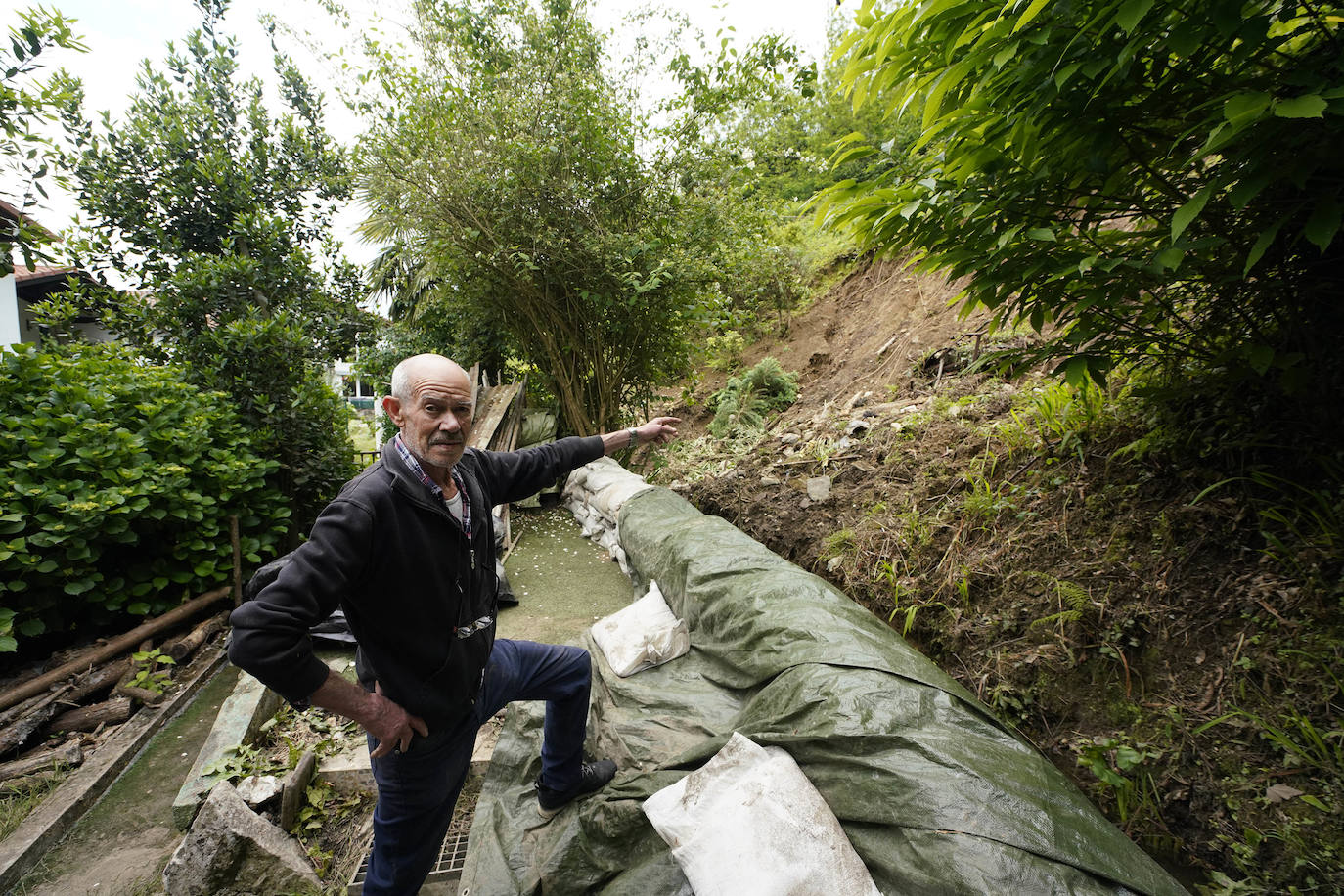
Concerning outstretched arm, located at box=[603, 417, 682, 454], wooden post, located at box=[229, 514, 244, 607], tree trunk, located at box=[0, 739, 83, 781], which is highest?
outstretched arm, located at box=[603, 417, 682, 454]

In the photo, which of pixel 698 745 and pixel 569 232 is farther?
pixel 569 232

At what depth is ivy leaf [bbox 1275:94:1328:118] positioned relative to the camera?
93cm

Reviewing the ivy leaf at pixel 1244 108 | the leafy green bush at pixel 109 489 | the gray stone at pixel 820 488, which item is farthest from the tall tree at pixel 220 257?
the ivy leaf at pixel 1244 108

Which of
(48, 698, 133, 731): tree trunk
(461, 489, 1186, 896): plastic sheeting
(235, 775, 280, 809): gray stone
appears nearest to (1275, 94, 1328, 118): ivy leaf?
(461, 489, 1186, 896): plastic sheeting

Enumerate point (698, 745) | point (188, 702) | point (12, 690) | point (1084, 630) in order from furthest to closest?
point (188, 702) < point (12, 690) < point (1084, 630) < point (698, 745)

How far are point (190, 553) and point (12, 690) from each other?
106 centimetres

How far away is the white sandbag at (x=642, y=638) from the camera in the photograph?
2.66 metres

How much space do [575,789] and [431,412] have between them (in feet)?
4.96

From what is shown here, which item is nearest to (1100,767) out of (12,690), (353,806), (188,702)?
(353,806)

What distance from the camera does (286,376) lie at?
4.71 m

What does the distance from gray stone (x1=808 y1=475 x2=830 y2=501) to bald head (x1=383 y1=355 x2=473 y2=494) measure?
2.80 metres

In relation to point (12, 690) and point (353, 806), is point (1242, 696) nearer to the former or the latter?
point (353, 806)

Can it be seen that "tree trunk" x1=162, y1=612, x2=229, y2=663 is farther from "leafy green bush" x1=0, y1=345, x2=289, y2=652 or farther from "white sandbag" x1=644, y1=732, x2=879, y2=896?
"white sandbag" x1=644, y1=732, x2=879, y2=896

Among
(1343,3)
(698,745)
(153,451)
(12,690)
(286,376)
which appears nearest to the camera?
(1343,3)
